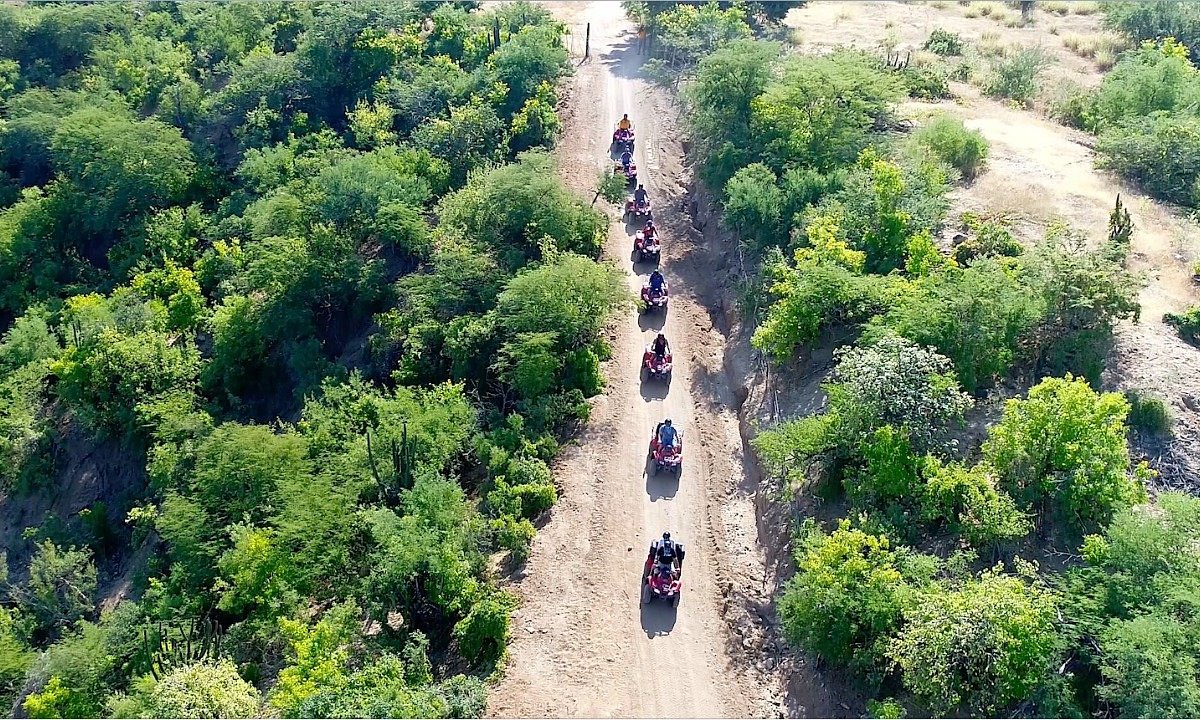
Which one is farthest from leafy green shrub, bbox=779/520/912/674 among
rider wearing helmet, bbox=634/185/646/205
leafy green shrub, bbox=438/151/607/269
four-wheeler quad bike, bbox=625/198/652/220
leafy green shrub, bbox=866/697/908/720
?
rider wearing helmet, bbox=634/185/646/205

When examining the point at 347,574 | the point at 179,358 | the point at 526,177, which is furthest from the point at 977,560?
the point at 179,358

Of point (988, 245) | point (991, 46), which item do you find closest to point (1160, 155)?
point (988, 245)

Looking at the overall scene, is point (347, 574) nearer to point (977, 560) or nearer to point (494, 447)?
point (494, 447)

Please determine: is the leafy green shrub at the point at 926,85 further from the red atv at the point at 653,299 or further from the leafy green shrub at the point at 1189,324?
the leafy green shrub at the point at 1189,324

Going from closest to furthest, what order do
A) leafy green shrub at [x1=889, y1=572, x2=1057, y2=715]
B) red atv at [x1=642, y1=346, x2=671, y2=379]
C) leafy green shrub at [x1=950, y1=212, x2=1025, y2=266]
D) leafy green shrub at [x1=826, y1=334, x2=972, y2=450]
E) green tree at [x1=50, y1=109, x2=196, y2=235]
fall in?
leafy green shrub at [x1=889, y1=572, x2=1057, y2=715] < leafy green shrub at [x1=826, y1=334, x2=972, y2=450] < leafy green shrub at [x1=950, y1=212, x2=1025, y2=266] < red atv at [x1=642, y1=346, x2=671, y2=379] < green tree at [x1=50, y1=109, x2=196, y2=235]

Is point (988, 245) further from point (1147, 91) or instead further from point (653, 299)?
point (1147, 91)

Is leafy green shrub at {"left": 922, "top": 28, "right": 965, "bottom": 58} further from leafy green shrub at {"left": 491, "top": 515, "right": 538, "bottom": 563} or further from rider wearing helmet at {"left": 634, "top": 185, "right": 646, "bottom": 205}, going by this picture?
leafy green shrub at {"left": 491, "top": 515, "right": 538, "bottom": 563}
